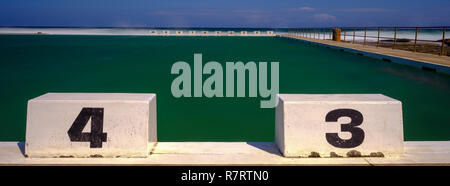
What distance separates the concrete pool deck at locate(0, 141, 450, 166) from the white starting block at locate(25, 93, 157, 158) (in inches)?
3.1

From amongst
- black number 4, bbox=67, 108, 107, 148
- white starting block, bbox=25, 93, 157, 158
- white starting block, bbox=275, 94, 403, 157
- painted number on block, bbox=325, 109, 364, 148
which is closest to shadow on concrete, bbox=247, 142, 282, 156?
white starting block, bbox=275, 94, 403, 157

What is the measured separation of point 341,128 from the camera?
11.9 feet

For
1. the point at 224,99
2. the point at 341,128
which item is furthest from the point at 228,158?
the point at 224,99

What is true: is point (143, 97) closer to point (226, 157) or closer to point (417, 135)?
point (226, 157)

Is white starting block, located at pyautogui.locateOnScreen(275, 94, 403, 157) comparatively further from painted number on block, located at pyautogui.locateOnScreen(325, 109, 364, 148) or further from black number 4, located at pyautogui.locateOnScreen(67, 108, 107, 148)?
black number 4, located at pyautogui.locateOnScreen(67, 108, 107, 148)

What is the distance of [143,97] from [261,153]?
3.74 ft

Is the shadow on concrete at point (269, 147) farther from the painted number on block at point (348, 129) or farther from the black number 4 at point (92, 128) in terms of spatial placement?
the black number 4 at point (92, 128)

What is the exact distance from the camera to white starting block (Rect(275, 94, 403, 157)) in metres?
3.61

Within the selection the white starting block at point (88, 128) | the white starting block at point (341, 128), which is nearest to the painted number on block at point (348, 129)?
the white starting block at point (341, 128)

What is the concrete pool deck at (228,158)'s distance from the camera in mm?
3463

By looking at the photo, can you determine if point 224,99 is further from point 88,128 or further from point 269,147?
point 88,128

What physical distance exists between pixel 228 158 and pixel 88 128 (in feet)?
3.91
